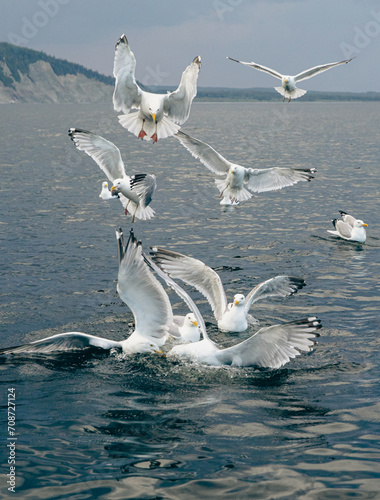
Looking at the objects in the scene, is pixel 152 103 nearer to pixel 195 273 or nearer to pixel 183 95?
pixel 183 95

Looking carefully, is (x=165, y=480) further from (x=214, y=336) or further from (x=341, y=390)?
(x=214, y=336)

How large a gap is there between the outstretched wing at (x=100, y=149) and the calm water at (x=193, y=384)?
292cm

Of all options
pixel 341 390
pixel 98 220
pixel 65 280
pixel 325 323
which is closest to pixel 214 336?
pixel 325 323

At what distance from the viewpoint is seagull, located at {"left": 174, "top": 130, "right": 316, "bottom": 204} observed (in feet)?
60.2

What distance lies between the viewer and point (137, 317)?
34.9 feet

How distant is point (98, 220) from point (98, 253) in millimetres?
5718

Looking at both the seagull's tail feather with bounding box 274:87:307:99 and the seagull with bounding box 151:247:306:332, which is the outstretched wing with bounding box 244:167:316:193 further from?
the seagull with bounding box 151:247:306:332

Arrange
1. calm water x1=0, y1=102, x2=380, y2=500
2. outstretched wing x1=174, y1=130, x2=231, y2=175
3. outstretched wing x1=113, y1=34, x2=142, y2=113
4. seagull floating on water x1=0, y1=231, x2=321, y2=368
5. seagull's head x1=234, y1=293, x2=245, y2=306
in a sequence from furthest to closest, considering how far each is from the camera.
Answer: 1. outstretched wing x1=174, y1=130, x2=231, y2=175
2. outstretched wing x1=113, y1=34, x2=142, y2=113
3. seagull's head x1=234, y1=293, x2=245, y2=306
4. seagull floating on water x1=0, y1=231, x2=321, y2=368
5. calm water x1=0, y1=102, x2=380, y2=500

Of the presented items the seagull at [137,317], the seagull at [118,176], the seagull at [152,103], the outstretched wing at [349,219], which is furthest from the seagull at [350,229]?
the seagull at [137,317]

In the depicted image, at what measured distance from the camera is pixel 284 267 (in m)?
17.7

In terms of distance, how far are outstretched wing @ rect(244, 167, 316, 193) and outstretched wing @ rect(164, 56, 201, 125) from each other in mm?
3915

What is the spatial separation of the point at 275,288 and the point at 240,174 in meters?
6.56

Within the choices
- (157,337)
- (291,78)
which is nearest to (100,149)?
(157,337)

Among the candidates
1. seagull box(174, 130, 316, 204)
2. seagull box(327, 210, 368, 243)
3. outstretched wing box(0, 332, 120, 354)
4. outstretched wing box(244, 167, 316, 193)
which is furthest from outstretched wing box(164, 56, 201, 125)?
seagull box(327, 210, 368, 243)
